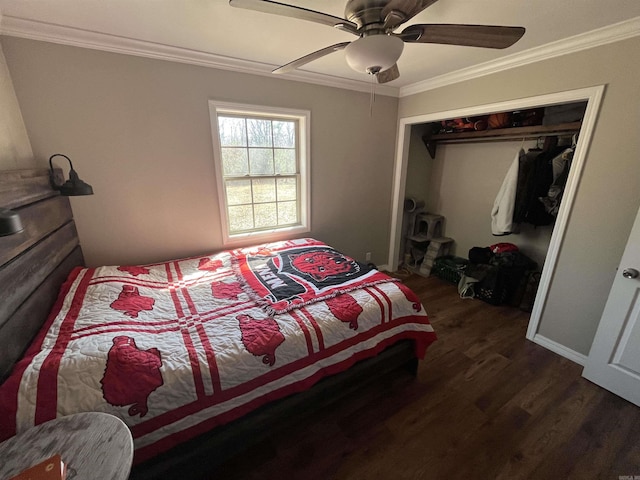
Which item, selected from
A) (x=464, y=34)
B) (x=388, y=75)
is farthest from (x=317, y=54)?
(x=464, y=34)

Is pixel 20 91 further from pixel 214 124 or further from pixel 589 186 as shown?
pixel 589 186

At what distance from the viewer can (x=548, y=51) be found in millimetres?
1796

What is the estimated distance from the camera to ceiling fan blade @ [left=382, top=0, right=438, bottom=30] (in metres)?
1.00

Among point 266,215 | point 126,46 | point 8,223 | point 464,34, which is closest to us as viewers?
point 8,223

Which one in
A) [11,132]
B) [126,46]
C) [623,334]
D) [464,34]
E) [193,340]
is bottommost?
[623,334]

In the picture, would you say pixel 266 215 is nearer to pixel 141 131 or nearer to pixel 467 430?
pixel 141 131

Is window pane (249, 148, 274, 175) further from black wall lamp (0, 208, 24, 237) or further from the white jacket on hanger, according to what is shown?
the white jacket on hanger

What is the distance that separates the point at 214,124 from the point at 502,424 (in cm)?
289

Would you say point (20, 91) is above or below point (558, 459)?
above

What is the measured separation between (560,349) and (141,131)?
3694mm

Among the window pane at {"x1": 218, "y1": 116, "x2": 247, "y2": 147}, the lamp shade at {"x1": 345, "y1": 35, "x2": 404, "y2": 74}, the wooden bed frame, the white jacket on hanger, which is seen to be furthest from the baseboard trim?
the window pane at {"x1": 218, "y1": 116, "x2": 247, "y2": 147}

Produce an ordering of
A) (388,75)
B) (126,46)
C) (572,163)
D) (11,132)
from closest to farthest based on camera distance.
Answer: (11,132), (388,75), (126,46), (572,163)

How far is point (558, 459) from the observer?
1.32 m

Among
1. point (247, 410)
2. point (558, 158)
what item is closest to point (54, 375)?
point (247, 410)
